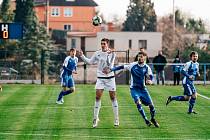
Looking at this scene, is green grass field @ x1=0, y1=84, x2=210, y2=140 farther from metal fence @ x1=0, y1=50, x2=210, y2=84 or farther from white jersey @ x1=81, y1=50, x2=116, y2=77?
metal fence @ x1=0, y1=50, x2=210, y2=84

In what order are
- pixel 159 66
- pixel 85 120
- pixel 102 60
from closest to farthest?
pixel 102 60
pixel 85 120
pixel 159 66

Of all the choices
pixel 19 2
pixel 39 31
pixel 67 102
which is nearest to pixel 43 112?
pixel 67 102

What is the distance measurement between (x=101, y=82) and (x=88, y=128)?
1155 millimetres

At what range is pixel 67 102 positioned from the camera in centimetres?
2534

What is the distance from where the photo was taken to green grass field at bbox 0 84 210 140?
54.5ft

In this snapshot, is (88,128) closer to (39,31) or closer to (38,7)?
(39,31)

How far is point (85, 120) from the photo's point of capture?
19516mm

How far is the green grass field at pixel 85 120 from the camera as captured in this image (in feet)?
54.5

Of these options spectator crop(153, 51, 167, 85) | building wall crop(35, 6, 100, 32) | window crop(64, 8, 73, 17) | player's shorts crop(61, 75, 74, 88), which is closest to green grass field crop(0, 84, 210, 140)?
player's shorts crop(61, 75, 74, 88)

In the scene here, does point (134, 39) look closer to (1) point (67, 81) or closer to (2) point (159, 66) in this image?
(2) point (159, 66)

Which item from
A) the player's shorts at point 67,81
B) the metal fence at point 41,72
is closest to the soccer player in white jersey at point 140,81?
the player's shorts at point 67,81

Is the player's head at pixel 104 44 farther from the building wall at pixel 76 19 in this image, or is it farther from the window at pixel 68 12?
the window at pixel 68 12

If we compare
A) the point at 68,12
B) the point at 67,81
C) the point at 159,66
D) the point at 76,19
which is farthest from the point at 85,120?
the point at 68,12

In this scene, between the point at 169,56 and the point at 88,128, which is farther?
the point at 169,56
